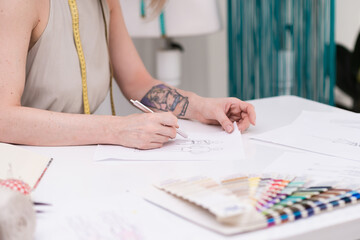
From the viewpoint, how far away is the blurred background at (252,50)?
7.59ft

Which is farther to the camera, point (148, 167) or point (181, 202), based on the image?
point (148, 167)

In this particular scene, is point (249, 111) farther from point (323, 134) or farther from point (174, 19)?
point (174, 19)

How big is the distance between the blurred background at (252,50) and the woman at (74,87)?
0.62m

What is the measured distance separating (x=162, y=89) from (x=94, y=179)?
23.3 inches

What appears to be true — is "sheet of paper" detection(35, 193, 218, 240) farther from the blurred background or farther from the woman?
the blurred background

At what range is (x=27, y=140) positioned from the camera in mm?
1104

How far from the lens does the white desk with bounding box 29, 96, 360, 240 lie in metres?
0.68

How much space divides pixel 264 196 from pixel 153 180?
0.21 metres

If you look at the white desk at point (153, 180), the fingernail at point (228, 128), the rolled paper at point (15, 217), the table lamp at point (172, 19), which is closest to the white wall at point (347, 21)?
the table lamp at point (172, 19)

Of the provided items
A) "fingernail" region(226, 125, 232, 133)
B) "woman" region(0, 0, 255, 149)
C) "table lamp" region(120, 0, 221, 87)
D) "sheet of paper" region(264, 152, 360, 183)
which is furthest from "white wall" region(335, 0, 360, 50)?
"sheet of paper" region(264, 152, 360, 183)

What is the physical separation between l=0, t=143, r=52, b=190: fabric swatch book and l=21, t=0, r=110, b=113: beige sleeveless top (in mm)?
322

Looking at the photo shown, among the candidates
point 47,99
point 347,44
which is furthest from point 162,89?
point 347,44

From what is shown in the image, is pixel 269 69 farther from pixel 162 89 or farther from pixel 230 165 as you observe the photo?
pixel 230 165

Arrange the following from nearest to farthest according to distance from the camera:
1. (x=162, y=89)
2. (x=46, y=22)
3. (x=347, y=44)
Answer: (x=46, y=22) < (x=162, y=89) < (x=347, y=44)
